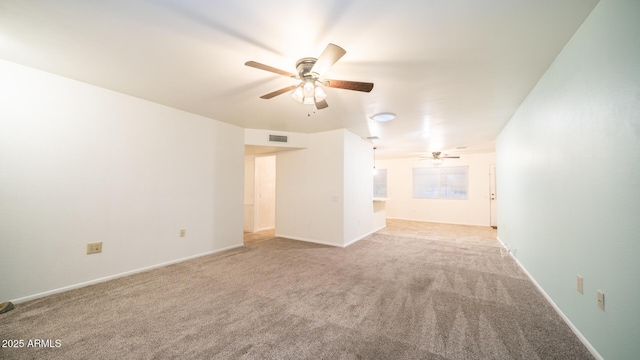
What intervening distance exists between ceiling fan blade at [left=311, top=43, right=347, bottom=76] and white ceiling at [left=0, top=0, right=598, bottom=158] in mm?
235

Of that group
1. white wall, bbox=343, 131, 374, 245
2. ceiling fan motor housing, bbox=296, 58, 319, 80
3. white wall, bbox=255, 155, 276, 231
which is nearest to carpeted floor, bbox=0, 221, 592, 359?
white wall, bbox=343, 131, 374, 245

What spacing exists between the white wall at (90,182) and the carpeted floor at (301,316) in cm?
34

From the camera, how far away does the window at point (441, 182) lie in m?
7.91

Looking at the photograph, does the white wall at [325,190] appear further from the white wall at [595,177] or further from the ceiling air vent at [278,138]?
the white wall at [595,177]

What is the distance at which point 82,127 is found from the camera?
2.70 metres

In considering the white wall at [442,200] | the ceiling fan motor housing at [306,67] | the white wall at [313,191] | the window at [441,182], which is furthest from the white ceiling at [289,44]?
the window at [441,182]

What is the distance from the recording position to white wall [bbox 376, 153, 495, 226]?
7.50 metres

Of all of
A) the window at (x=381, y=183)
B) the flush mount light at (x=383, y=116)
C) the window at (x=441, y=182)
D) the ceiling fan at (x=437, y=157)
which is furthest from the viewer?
the window at (x=381, y=183)

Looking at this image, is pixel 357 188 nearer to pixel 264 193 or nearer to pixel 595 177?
pixel 264 193

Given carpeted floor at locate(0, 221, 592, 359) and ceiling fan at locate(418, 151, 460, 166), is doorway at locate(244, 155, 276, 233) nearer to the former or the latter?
carpeted floor at locate(0, 221, 592, 359)

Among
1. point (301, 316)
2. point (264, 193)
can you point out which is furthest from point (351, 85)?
point (264, 193)

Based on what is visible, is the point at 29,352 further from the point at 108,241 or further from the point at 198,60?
the point at 198,60

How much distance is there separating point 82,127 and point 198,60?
1.85 m

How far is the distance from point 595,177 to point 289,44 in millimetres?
2493
